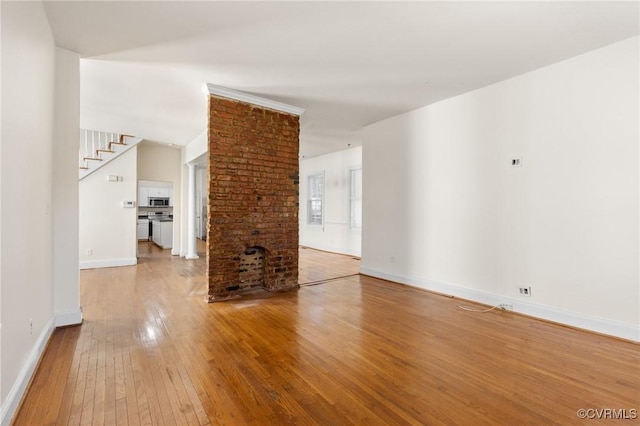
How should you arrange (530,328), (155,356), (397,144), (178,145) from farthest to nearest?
(178,145) → (397,144) → (530,328) → (155,356)

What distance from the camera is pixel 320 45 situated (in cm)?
279

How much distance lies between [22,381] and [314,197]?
305 inches

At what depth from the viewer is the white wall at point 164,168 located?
23.0 ft

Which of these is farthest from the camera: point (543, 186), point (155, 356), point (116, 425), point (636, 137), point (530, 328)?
point (543, 186)

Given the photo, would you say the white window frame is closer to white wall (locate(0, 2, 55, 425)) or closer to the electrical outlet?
the electrical outlet

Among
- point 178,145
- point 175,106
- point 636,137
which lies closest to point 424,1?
point 636,137

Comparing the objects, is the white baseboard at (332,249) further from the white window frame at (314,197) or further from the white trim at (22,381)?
the white trim at (22,381)

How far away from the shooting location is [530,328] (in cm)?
296

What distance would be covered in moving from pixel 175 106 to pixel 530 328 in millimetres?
5341

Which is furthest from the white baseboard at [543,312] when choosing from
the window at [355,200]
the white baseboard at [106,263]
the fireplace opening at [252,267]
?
the white baseboard at [106,263]

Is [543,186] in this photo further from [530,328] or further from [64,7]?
[64,7]

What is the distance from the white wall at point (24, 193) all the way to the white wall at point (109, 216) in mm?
3689

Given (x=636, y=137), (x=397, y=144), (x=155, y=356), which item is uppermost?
(x=397, y=144)

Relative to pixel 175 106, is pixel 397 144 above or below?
below
